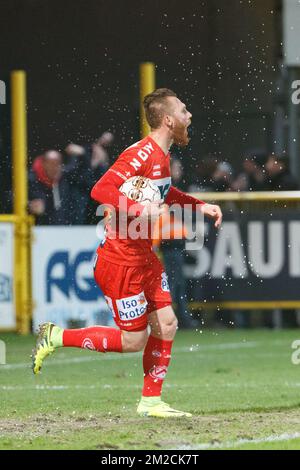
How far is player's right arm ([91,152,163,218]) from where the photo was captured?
7.83 meters

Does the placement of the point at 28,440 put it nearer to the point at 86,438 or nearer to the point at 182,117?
the point at 86,438

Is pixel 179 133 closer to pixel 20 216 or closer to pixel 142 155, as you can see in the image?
pixel 142 155

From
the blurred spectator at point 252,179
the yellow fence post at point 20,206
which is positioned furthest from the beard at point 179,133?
the blurred spectator at point 252,179

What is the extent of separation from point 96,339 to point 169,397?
1431 millimetres

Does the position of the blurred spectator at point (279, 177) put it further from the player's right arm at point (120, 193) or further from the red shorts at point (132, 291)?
the player's right arm at point (120, 193)

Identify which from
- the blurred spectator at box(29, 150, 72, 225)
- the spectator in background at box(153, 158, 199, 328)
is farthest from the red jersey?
the blurred spectator at box(29, 150, 72, 225)

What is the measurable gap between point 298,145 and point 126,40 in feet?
18.0

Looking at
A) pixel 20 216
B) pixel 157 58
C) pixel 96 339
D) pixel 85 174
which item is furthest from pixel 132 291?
pixel 157 58

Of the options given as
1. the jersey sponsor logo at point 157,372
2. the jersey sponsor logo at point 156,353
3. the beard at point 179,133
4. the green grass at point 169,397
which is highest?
the beard at point 179,133

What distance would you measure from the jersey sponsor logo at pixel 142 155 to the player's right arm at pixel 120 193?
2 cm

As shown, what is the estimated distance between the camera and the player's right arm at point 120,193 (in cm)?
783

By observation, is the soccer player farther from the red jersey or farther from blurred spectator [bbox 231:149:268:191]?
blurred spectator [bbox 231:149:268:191]

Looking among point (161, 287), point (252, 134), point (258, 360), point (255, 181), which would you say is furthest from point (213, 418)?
point (252, 134)

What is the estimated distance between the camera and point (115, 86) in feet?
69.8
